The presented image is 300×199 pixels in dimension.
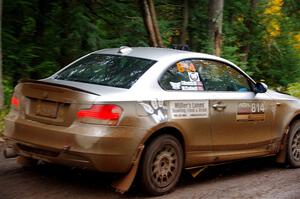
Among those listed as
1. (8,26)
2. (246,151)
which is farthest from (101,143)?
(8,26)

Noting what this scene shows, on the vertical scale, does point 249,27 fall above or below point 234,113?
above

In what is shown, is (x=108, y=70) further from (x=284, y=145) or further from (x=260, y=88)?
(x=284, y=145)

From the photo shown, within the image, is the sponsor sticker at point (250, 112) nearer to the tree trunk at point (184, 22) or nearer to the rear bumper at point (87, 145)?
the rear bumper at point (87, 145)

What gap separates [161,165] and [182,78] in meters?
1.13

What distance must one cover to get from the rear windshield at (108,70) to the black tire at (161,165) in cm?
76

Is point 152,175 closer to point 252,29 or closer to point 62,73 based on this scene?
point 62,73

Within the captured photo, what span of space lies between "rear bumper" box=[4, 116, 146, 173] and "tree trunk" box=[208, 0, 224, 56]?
28.3 ft

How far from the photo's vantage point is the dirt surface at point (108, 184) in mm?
5980

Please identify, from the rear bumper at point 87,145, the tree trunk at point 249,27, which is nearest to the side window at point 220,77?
the rear bumper at point 87,145

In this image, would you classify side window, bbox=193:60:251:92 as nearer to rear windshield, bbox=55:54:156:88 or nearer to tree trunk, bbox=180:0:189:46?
rear windshield, bbox=55:54:156:88

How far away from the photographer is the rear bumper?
5.47m

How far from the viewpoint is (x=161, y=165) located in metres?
6.06

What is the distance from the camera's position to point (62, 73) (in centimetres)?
684

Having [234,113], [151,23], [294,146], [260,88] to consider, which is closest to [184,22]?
[151,23]
